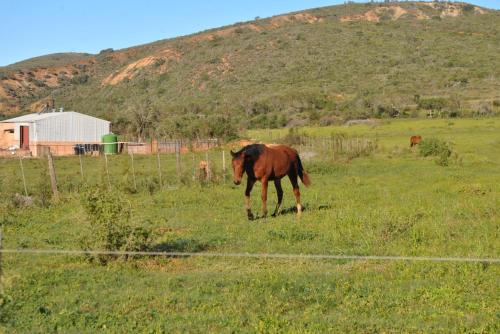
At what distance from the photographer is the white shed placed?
47.4 meters

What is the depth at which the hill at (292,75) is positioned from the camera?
6344 centimetres

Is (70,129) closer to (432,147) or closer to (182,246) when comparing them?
(432,147)

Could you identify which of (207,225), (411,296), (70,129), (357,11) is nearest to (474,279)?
(411,296)

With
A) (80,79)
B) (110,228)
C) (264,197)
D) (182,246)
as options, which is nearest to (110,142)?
(264,197)

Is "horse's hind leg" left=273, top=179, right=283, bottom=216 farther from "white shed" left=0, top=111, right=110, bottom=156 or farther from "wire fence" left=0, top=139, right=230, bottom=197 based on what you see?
"white shed" left=0, top=111, right=110, bottom=156

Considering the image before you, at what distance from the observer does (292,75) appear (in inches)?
3460

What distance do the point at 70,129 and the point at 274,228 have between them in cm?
3979

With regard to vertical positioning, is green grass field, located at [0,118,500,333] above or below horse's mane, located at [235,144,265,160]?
below

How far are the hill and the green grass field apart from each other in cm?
3435

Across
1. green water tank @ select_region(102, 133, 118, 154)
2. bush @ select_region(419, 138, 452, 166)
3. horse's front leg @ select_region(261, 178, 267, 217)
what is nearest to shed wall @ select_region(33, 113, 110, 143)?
green water tank @ select_region(102, 133, 118, 154)

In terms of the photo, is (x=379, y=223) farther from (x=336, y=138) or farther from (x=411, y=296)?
(x=336, y=138)

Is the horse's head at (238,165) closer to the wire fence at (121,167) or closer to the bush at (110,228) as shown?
the wire fence at (121,167)

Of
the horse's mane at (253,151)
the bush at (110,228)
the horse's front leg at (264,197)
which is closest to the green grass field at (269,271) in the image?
the bush at (110,228)

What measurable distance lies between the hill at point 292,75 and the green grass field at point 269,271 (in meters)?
34.3
